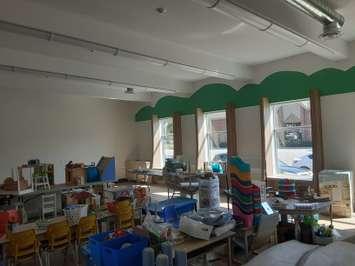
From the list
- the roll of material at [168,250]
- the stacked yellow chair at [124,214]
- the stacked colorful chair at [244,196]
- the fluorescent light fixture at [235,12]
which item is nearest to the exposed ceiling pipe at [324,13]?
the fluorescent light fixture at [235,12]

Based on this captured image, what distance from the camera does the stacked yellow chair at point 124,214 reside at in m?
A: 3.95

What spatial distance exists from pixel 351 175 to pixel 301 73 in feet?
7.40

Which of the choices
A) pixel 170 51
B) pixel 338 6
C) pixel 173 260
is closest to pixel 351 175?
pixel 338 6

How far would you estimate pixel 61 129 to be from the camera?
30.3ft

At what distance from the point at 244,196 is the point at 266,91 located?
4.29m

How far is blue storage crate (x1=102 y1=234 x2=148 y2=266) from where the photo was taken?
2.02 metres

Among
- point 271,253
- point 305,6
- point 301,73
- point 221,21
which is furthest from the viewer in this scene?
point 301,73

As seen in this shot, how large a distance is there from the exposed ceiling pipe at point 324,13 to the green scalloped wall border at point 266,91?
2.26 metres

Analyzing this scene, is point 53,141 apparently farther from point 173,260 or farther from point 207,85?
point 173,260

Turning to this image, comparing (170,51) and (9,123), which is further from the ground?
(170,51)

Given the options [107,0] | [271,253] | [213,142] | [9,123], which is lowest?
[271,253]

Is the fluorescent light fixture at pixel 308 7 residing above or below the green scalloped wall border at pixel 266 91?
above

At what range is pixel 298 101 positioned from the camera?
6.56 metres

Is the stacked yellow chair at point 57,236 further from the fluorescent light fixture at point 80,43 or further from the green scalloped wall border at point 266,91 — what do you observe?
the green scalloped wall border at point 266,91
